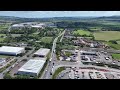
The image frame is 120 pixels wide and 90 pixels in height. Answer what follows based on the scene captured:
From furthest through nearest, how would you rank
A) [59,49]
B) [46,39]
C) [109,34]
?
[109,34]
[59,49]
[46,39]

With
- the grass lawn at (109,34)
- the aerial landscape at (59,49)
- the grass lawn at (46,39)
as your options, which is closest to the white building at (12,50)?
the aerial landscape at (59,49)

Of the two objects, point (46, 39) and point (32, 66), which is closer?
point (46, 39)

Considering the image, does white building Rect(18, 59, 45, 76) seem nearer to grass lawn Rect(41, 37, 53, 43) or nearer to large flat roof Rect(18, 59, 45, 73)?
large flat roof Rect(18, 59, 45, 73)

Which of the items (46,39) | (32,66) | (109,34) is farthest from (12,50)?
(109,34)

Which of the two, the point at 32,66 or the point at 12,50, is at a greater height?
the point at 12,50

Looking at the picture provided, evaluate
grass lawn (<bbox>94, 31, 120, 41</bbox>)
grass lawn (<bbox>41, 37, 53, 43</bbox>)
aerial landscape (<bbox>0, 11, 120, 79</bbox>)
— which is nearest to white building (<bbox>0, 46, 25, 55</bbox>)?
aerial landscape (<bbox>0, 11, 120, 79</bbox>)

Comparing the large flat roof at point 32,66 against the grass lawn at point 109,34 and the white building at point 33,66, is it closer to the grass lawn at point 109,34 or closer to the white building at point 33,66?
the white building at point 33,66

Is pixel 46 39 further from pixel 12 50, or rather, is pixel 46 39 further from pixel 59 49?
pixel 12 50

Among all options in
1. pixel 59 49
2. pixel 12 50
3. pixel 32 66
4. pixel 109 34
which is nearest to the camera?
pixel 12 50
